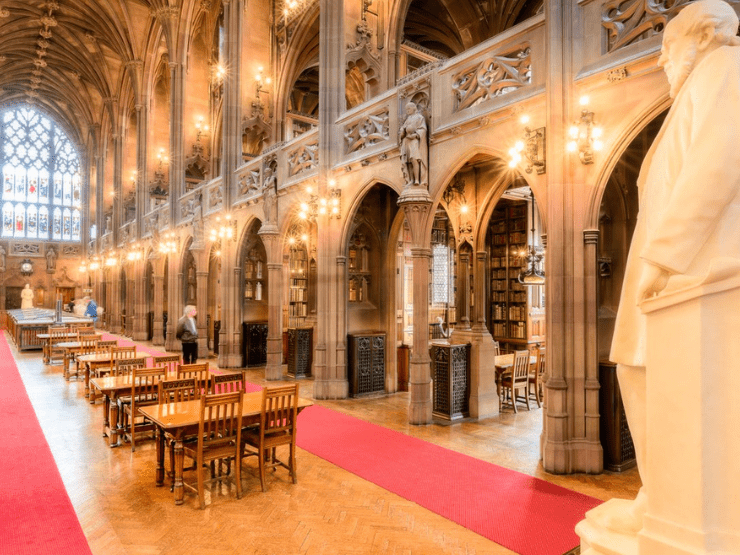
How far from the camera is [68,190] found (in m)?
36.7

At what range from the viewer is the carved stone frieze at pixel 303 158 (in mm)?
10727

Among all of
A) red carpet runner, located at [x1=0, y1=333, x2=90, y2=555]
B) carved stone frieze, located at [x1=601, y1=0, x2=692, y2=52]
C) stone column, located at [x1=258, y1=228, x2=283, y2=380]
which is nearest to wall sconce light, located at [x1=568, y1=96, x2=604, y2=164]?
carved stone frieze, located at [x1=601, y1=0, x2=692, y2=52]

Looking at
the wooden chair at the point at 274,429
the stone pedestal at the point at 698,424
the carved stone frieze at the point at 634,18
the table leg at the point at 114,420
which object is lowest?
the table leg at the point at 114,420

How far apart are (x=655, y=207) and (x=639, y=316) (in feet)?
1.53

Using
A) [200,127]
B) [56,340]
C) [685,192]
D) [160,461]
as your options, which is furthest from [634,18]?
[200,127]

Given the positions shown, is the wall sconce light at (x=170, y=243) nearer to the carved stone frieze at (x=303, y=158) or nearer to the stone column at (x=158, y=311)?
the stone column at (x=158, y=311)

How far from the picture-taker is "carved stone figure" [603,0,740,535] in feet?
5.93

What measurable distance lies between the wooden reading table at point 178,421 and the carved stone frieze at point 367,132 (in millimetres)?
5300

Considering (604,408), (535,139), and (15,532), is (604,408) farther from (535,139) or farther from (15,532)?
(15,532)

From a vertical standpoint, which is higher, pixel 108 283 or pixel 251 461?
pixel 108 283

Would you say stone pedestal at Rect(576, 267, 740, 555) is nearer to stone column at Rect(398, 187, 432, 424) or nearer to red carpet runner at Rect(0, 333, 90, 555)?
red carpet runner at Rect(0, 333, 90, 555)

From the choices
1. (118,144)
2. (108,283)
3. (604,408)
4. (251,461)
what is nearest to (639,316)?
(604,408)

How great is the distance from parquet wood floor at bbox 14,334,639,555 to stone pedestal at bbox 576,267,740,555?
93.4 inches

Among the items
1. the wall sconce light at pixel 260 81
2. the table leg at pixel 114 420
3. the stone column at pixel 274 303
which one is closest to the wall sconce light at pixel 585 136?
the table leg at pixel 114 420
